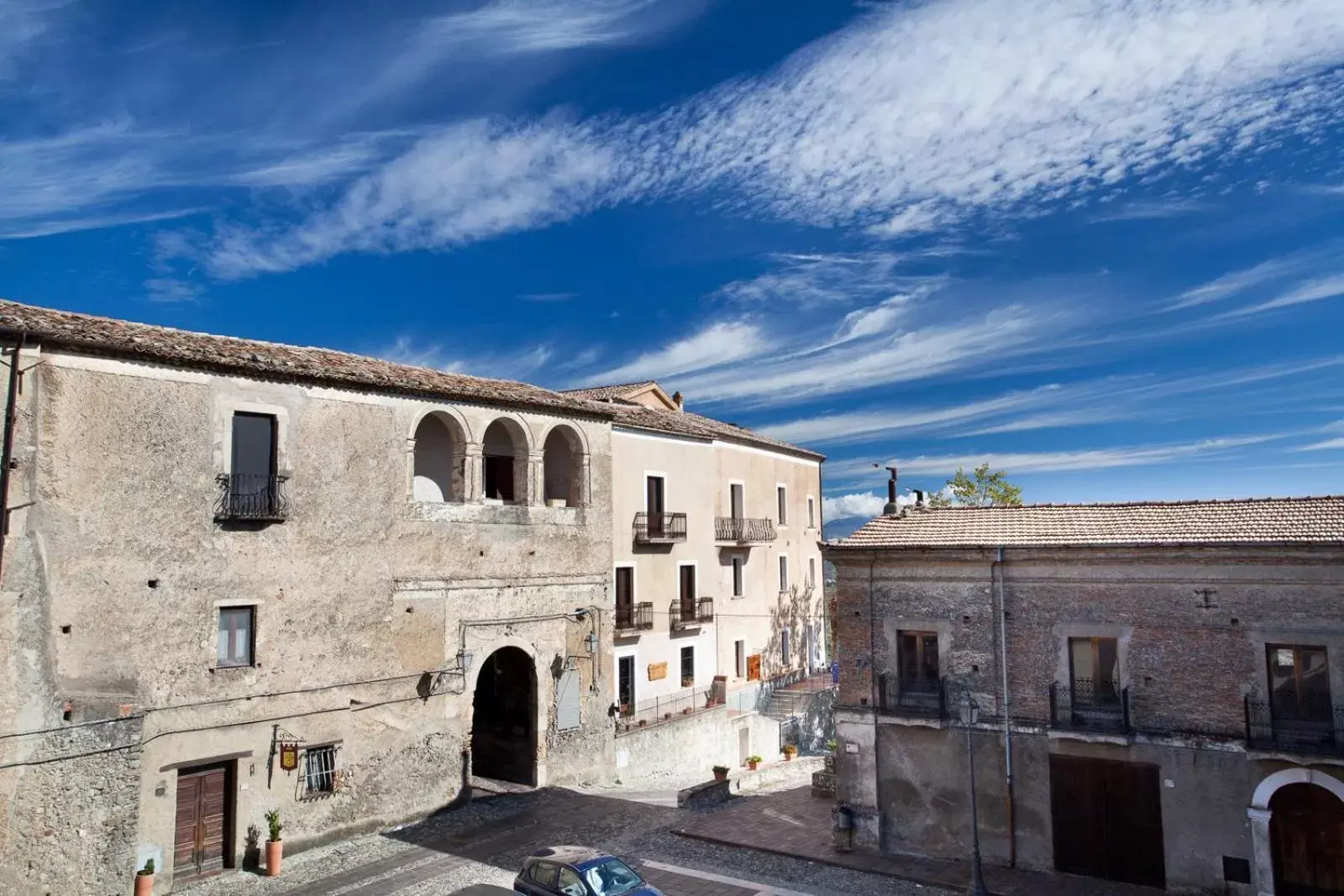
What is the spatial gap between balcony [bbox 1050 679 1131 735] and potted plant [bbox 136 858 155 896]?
58.3 ft

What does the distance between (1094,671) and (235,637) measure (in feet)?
58.7

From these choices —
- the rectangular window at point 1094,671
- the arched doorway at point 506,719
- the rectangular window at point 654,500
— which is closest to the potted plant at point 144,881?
the arched doorway at point 506,719

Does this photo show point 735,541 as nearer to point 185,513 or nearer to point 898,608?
point 898,608

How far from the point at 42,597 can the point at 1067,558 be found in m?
19.7

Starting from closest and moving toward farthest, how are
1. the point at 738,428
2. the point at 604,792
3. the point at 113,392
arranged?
1. the point at 113,392
2. the point at 604,792
3. the point at 738,428

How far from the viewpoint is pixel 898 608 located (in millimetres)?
20797

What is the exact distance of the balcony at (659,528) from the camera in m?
32.5

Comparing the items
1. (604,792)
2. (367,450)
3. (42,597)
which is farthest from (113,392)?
(604,792)

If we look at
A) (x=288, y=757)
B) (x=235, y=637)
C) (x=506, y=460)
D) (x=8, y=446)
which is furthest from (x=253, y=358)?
(x=506, y=460)

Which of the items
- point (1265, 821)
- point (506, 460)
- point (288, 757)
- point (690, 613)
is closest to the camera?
point (1265, 821)

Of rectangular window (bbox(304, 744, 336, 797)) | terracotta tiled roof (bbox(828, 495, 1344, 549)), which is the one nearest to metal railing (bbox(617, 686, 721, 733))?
rectangular window (bbox(304, 744, 336, 797))

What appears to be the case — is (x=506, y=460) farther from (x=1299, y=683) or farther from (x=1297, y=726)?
(x=1297, y=726)

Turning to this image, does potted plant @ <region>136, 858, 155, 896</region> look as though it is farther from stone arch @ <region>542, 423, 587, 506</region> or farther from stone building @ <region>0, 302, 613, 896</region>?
stone arch @ <region>542, 423, 587, 506</region>

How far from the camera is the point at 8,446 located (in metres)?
17.0
